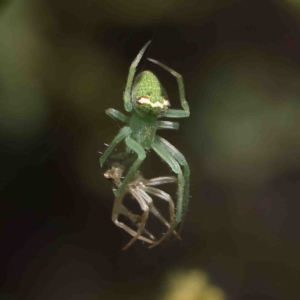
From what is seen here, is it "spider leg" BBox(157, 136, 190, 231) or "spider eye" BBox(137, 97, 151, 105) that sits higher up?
"spider eye" BBox(137, 97, 151, 105)

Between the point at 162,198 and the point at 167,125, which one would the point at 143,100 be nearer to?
the point at 167,125

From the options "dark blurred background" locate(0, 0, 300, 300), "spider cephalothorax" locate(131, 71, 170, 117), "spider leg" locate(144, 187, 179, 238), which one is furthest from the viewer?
"dark blurred background" locate(0, 0, 300, 300)

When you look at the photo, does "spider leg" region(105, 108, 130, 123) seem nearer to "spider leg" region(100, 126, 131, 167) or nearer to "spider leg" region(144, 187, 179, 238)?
"spider leg" region(100, 126, 131, 167)

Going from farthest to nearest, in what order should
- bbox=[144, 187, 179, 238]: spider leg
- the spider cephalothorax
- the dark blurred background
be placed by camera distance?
1. the dark blurred background
2. bbox=[144, 187, 179, 238]: spider leg
3. the spider cephalothorax

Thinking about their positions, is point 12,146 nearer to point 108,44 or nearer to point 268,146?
point 108,44

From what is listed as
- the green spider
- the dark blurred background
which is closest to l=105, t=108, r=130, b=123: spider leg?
the green spider

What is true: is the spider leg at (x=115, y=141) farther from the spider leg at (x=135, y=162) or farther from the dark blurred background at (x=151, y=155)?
the dark blurred background at (x=151, y=155)

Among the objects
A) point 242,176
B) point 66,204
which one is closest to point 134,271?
point 66,204
